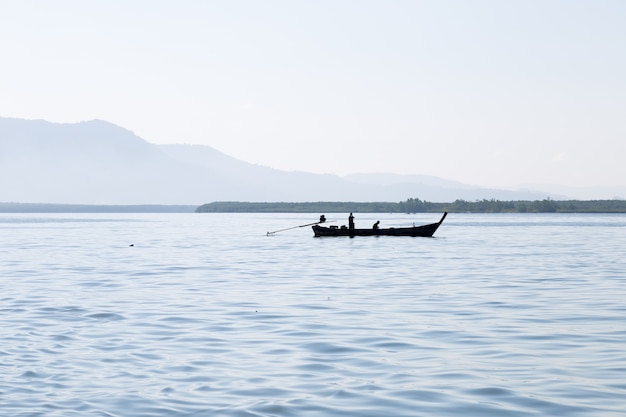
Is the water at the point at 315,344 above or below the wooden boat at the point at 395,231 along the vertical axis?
below

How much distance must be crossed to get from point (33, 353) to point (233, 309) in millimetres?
8084

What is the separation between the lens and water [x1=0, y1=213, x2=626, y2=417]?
13.5m

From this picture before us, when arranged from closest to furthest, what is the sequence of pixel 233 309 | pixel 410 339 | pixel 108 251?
pixel 410 339 → pixel 233 309 → pixel 108 251

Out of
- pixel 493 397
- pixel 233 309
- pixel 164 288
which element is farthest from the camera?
pixel 164 288

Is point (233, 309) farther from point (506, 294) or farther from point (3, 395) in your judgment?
point (3, 395)

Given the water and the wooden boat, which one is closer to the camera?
the water

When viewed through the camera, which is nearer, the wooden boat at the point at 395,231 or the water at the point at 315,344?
the water at the point at 315,344

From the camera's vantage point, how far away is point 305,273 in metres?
39.6

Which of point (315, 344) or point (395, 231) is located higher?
point (395, 231)

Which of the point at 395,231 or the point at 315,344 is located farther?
the point at 395,231

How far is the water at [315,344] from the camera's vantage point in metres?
13.5

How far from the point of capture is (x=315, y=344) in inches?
733

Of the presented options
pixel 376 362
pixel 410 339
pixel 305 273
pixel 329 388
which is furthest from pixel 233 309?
pixel 305 273

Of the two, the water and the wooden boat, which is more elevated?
the wooden boat
